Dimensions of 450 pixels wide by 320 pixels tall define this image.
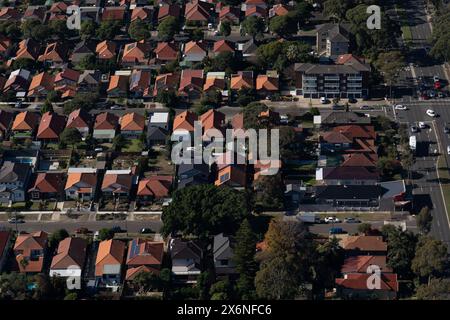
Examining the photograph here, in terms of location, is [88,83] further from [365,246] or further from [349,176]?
[365,246]

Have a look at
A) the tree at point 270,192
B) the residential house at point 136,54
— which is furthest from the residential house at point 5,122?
the tree at point 270,192

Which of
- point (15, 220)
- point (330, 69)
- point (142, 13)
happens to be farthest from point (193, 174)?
point (142, 13)

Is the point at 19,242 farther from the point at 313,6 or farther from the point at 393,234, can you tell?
the point at 313,6

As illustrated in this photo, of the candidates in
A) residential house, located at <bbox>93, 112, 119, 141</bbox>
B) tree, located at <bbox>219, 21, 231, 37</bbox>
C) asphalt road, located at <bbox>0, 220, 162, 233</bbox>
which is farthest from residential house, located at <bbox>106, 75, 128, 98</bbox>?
asphalt road, located at <bbox>0, 220, 162, 233</bbox>

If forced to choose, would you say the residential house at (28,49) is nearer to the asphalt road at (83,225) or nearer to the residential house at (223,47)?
the residential house at (223,47)

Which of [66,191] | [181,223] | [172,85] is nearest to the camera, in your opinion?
[181,223]

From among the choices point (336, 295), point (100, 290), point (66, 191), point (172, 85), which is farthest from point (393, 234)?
point (172, 85)

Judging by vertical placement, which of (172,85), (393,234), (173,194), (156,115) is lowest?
(393,234)
